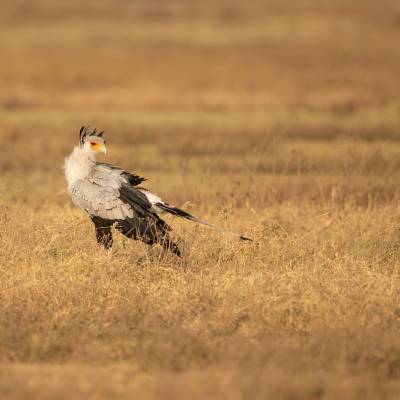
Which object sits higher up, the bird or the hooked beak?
the hooked beak

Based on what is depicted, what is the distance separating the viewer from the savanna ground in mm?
4805

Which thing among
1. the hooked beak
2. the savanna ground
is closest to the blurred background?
the savanna ground

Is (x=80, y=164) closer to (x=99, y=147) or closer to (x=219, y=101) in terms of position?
(x=99, y=147)

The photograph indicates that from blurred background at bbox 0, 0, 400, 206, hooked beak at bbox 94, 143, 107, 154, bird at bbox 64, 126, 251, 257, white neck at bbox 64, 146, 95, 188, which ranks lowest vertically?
blurred background at bbox 0, 0, 400, 206

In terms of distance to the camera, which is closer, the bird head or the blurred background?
the bird head

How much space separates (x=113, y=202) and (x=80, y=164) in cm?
49

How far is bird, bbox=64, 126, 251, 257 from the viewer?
666 centimetres

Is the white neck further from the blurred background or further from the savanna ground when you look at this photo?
the blurred background

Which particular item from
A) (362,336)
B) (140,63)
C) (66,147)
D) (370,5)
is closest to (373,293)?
(362,336)

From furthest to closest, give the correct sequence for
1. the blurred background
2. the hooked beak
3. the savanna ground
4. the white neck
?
the blurred background, the hooked beak, the white neck, the savanna ground

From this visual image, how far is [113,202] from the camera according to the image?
6773mm

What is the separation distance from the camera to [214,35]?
32375mm

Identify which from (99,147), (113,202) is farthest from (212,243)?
(99,147)

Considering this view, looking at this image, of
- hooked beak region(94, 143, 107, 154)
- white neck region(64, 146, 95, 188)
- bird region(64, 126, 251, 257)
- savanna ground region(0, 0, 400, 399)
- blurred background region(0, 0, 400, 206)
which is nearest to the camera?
savanna ground region(0, 0, 400, 399)
